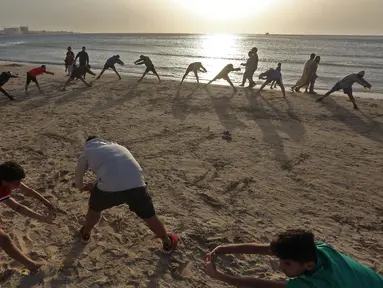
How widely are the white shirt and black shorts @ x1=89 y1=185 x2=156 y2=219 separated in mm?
60

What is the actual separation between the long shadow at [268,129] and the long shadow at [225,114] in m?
0.60

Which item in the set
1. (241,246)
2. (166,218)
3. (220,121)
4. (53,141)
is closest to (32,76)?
(53,141)

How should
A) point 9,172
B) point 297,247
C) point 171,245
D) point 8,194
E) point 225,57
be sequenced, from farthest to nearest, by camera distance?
point 225,57 → point 171,245 → point 8,194 → point 9,172 → point 297,247

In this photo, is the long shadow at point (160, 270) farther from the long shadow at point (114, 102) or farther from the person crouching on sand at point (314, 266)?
the long shadow at point (114, 102)

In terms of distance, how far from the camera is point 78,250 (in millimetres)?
3664

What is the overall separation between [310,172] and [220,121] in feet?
11.4

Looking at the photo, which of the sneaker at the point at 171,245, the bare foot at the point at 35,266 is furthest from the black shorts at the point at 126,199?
the bare foot at the point at 35,266

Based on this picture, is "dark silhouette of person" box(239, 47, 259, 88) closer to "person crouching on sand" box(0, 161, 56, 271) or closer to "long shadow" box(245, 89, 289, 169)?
"long shadow" box(245, 89, 289, 169)

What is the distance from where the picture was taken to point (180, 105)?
34.6 ft

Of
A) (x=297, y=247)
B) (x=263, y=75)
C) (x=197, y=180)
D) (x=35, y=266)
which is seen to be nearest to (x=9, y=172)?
(x=35, y=266)

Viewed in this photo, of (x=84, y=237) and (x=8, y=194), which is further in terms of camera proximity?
(x=84, y=237)

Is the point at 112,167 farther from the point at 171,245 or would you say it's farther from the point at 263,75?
the point at 263,75

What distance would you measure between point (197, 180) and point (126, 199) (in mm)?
2400

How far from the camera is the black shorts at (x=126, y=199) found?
3.16m
